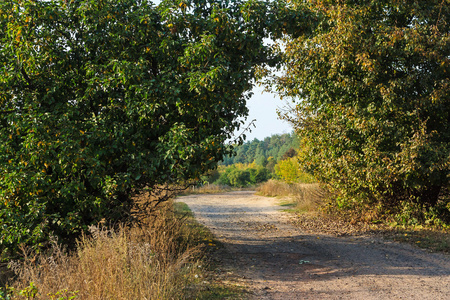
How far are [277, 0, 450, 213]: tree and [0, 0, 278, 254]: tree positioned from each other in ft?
11.3

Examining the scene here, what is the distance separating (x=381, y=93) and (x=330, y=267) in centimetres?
546

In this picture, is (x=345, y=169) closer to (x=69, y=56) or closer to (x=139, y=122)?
(x=139, y=122)

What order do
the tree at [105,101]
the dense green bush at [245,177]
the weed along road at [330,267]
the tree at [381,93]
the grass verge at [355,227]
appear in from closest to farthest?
1. the weed along road at [330,267]
2. the tree at [105,101]
3. the grass verge at [355,227]
4. the tree at [381,93]
5. the dense green bush at [245,177]

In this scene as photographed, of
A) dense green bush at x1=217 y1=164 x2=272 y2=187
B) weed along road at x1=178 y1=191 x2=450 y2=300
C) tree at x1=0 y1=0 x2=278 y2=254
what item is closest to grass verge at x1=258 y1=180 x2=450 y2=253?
weed along road at x1=178 y1=191 x2=450 y2=300

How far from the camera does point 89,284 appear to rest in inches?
175

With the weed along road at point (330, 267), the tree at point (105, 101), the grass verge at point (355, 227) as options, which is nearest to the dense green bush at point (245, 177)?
the grass verge at point (355, 227)

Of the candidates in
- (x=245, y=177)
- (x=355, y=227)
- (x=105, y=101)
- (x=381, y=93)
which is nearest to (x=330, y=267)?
(x=355, y=227)

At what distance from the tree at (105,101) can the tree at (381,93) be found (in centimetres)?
344

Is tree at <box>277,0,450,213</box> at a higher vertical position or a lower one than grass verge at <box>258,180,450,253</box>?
higher

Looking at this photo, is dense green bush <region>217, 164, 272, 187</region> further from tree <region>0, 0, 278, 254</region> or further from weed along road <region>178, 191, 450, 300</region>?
tree <region>0, 0, 278, 254</region>

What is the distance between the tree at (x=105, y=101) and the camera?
6.47m

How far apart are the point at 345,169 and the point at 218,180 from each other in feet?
165

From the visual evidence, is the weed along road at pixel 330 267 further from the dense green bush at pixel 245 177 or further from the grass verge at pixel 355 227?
the dense green bush at pixel 245 177

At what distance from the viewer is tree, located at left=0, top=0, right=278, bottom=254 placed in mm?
6473
